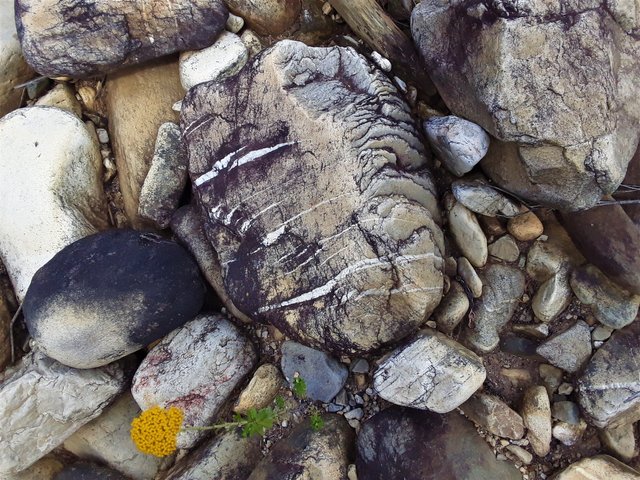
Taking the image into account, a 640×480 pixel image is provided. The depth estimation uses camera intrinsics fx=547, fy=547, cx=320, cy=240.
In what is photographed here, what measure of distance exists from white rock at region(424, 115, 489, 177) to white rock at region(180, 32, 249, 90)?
114 cm

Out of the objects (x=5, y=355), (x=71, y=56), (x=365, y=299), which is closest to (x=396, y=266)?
(x=365, y=299)

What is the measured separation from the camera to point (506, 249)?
2.51 metres

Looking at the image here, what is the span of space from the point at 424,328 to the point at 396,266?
0.37 metres

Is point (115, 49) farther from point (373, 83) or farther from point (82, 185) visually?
point (373, 83)

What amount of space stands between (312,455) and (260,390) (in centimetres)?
41

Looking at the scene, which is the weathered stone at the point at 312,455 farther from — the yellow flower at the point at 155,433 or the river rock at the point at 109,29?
the river rock at the point at 109,29

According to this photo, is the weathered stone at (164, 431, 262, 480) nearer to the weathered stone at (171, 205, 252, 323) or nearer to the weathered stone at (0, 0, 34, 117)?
the weathered stone at (171, 205, 252, 323)

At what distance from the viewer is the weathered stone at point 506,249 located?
2.51 m

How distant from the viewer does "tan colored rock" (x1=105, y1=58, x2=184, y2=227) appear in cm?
312

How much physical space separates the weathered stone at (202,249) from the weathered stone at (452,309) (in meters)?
1.02

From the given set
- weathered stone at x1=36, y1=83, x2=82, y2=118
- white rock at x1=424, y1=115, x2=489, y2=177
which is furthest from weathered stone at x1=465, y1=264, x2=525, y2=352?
weathered stone at x1=36, y1=83, x2=82, y2=118

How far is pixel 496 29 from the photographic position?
2.09 metres

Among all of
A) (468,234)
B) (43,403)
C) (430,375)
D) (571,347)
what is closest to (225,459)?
(43,403)

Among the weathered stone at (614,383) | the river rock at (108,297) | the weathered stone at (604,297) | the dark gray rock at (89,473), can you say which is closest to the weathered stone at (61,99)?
the river rock at (108,297)
